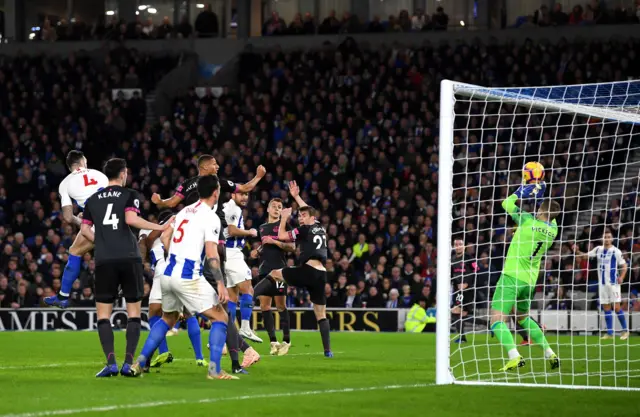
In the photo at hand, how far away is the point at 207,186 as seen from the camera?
1023cm

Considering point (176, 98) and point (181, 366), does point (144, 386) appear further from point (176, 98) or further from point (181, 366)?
point (176, 98)

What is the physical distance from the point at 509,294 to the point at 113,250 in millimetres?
4336

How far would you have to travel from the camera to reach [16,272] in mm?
26109

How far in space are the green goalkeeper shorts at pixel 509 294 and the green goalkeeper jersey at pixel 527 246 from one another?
0.18ft

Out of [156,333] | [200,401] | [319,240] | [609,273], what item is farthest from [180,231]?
[609,273]

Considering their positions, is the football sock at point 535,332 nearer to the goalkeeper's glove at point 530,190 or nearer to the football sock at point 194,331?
the goalkeeper's glove at point 530,190

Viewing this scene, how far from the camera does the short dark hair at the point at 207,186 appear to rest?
10219mm

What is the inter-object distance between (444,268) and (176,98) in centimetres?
2346

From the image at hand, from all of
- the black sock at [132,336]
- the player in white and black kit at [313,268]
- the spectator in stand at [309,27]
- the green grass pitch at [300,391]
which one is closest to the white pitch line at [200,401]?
the green grass pitch at [300,391]

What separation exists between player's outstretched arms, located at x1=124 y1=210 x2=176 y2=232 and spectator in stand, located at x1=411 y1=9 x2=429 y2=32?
2364 centimetres

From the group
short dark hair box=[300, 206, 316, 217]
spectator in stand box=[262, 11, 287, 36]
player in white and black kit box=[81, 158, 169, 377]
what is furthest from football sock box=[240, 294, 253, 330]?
spectator in stand box=[262, 11, 287, 36]

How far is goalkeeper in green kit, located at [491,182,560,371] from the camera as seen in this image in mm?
11820

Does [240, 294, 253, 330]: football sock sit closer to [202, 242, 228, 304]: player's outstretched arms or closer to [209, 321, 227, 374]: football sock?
[209, 321, 227, 374]: football sock

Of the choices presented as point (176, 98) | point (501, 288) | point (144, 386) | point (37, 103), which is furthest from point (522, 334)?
point (37, 103)
